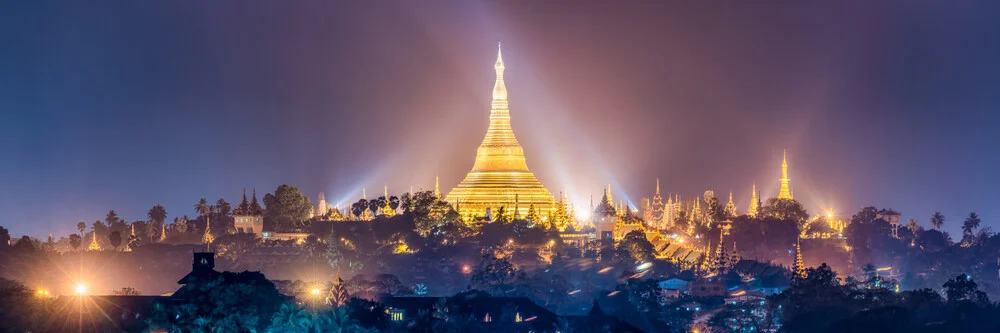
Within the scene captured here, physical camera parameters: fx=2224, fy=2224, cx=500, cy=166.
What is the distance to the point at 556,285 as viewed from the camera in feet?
434

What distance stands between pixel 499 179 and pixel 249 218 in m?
21.4

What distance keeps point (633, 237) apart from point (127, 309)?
53955 mm

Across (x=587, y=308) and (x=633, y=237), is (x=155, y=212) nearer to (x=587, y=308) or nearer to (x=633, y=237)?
(x=633, y=237)

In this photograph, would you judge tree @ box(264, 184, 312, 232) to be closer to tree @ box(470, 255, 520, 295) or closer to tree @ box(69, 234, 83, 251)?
tree @ box(69, 234, 83, 251)

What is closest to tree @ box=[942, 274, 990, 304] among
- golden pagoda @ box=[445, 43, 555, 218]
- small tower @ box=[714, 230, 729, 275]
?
small tower @ box=[714, 230, 729, 275]

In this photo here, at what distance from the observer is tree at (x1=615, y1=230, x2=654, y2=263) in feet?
482

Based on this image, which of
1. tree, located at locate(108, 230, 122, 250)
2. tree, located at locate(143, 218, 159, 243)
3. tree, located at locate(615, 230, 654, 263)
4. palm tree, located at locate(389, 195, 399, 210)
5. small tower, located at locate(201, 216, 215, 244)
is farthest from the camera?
palm tree, located at locate(389, 195, 399, 210)

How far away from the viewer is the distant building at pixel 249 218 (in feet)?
499

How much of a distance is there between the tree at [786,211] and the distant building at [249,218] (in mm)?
41701

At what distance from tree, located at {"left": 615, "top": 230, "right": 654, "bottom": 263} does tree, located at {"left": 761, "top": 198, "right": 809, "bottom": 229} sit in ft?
80.1

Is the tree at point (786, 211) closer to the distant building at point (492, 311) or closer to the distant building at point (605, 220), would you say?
the distant building at point (605, 220)

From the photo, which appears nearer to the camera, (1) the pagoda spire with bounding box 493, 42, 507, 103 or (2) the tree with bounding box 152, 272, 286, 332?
(2) the tree with bounding box 152, 272, 286, 332

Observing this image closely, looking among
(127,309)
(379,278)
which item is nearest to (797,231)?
(379,278)

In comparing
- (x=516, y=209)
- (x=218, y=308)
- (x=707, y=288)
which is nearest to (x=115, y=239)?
(x=516, y=209)
